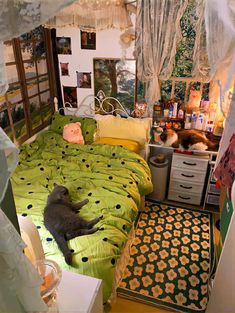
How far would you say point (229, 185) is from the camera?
164 centimetres

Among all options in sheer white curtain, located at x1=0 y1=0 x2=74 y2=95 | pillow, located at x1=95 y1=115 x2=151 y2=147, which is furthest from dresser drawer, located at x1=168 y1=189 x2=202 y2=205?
sheer white curtain, located at x1=0 y1=0 x2=74 y2=95

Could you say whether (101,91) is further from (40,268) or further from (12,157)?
(12,157)

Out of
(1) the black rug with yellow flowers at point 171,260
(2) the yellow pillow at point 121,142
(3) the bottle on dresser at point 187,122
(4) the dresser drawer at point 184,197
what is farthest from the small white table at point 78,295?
(3) the bottle on dresser at point 187,122

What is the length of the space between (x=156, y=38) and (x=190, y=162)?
1.43 meters

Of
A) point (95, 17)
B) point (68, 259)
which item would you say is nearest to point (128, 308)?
point (68, 259)

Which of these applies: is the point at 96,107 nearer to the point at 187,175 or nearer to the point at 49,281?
the point at 187,175

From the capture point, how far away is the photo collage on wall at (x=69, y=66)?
3.01m

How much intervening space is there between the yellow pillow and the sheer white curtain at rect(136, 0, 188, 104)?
61 centimetres

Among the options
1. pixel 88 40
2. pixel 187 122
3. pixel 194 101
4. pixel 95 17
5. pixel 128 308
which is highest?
pixel 95 17

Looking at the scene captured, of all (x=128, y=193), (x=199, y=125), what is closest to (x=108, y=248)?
(x=128, y=193)

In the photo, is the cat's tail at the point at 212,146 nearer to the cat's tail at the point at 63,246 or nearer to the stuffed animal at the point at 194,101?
the stuffed animal at the point at 194,101

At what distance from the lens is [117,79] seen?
3084mm

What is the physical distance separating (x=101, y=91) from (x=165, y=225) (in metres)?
1.87

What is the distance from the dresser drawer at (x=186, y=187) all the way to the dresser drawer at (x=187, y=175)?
0.04m
